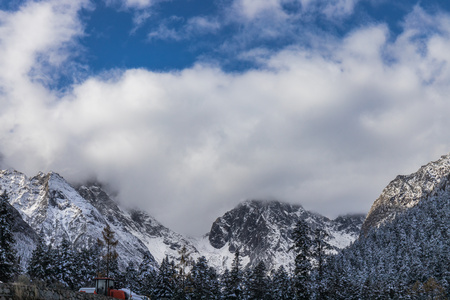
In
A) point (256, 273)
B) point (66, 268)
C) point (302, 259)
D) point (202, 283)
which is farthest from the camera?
point (256, 273)

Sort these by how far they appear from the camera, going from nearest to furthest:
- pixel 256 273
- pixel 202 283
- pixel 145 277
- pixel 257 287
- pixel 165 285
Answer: pixel 165 285
pixel 202 283
pixel 257 287
pixel 256 273
pixel 145 277

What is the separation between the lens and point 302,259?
45.3 meters

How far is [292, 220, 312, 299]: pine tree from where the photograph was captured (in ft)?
148

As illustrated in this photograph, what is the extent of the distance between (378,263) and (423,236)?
52.0 ft

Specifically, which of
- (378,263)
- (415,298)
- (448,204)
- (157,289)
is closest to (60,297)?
(157,289)

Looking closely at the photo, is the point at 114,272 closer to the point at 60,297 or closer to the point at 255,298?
the point at 255,298

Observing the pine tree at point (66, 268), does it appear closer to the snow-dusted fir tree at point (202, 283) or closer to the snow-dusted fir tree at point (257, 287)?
the snow-dusted fir tree at point (202, 283)

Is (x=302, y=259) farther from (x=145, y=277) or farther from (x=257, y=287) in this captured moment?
(x=145, y=277)

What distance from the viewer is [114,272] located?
2808 inches

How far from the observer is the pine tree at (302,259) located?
4519 centimetres

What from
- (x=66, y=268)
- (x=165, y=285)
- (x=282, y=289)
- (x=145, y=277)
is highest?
(x=66, y=268)

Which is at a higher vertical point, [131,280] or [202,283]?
[131,280]

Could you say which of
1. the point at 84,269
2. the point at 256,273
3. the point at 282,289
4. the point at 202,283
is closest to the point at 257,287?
the point at 256,273

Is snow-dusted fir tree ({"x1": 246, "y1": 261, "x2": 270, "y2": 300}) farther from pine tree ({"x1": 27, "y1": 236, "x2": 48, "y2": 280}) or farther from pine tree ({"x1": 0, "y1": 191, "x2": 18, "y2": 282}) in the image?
pine tree ({"x1": 0, "y1": 191, "x2": 18, "y2": 282})
